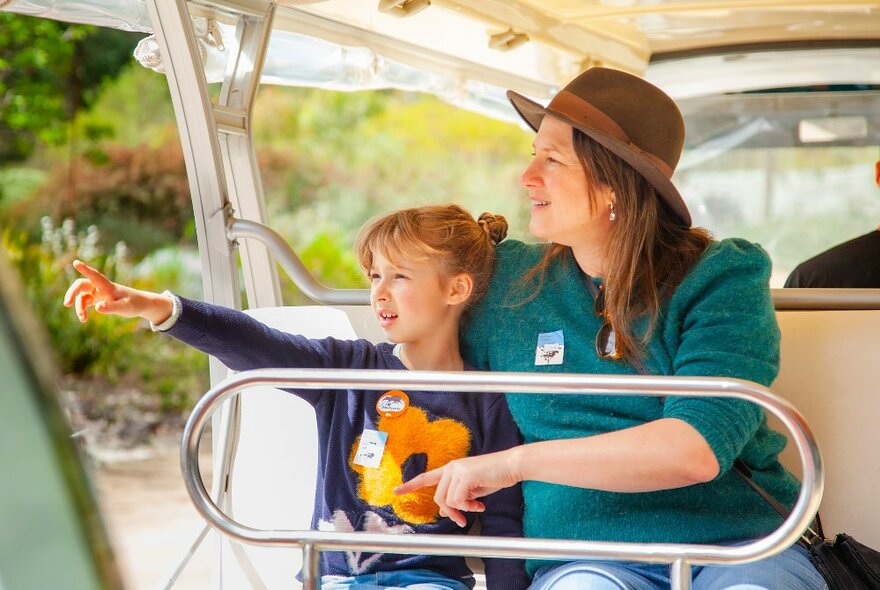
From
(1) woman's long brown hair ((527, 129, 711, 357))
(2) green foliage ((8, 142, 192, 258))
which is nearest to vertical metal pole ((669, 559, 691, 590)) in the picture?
(1) woman's long brown hair ((527, 129, 711, 357))

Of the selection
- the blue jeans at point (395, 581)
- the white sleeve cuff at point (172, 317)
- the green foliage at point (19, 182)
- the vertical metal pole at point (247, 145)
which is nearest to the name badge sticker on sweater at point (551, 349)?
the blue jeans at point (395, 581)

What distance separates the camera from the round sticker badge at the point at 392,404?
2.26m

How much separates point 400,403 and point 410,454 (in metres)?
0.11

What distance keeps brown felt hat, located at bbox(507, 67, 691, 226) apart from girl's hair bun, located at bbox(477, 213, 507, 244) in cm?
30

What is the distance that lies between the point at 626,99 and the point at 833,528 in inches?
42.4

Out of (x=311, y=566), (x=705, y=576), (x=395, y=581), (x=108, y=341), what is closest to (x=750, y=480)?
(x=705, y=576)

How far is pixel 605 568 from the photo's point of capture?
1940 mm

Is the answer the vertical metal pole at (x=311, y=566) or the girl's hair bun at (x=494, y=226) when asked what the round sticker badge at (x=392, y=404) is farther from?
the vertical metal pole at (x=311, y=566)

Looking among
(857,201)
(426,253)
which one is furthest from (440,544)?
(857,201)

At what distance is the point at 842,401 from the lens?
242 centimetres

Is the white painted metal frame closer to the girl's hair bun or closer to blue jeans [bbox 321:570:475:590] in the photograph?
blue jeans [bbox 321:570:475:590]

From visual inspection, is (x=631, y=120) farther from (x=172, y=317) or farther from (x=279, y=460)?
(x=279, y=460)

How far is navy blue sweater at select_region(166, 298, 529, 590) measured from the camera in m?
2.15

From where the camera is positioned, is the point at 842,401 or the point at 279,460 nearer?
the point at 842,401
